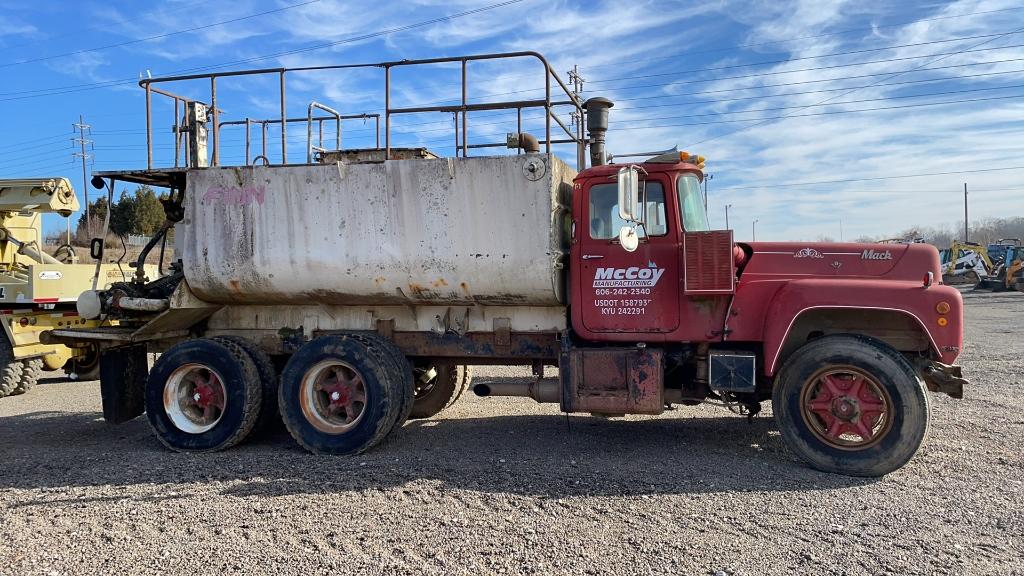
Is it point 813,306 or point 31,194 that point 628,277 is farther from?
point 31,194

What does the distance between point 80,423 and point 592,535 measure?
22.7 feet

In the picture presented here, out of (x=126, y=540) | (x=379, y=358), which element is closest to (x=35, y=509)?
(x=126, y=540)

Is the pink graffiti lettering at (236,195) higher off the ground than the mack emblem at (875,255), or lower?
higher

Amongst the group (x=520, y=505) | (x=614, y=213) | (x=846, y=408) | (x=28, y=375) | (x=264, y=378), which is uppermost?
(x=614, y=213)

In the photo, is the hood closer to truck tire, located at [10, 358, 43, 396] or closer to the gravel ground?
the gravel ground

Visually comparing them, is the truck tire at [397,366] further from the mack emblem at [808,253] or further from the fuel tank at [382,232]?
the mack emblem at [808,253]

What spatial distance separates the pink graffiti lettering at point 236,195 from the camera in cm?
709

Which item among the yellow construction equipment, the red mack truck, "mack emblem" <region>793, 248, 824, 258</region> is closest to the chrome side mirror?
the red mack truck

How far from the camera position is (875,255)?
6.47 meters

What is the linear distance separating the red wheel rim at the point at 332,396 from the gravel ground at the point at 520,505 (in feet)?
1.27

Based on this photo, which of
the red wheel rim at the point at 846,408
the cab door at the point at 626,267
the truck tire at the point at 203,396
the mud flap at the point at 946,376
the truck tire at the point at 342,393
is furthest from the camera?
the truck tire at the point at 203,396

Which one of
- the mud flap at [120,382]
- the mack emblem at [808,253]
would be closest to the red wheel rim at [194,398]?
the mud flap at [120,382]

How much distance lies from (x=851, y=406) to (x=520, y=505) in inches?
115

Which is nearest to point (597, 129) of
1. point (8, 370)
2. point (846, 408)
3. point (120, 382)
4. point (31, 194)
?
point (846, 408)
